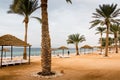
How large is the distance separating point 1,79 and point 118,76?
25.1 ft

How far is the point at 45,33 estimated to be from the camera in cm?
1562

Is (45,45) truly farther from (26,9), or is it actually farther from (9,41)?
(26,9)

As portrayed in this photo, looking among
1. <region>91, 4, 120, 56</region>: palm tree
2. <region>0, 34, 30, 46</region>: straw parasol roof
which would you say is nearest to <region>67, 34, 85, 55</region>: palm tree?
<region>91, 4, 120, 56</region>: palm tree

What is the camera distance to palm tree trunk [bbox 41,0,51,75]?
1537 centimetres

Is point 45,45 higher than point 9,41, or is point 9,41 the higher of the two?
point 9,41

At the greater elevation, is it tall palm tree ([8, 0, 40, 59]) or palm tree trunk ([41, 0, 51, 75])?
tall palm tree ([8, 0, 40, 59])

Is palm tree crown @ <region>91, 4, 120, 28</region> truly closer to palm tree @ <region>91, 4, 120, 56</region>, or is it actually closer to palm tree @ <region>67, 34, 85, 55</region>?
palm tree @ <region>91, 4, 120, 56</region>

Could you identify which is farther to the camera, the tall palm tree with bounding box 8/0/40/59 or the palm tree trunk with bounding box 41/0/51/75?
the tall palm tree with bounding box 8/0/40/59

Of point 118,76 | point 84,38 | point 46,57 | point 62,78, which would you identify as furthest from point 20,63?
point 84,38

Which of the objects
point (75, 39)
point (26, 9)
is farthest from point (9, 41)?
point (75, 39)

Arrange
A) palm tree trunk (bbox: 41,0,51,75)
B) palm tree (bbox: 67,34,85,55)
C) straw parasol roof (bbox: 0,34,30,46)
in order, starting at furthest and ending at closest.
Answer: palm tree (bbox: 67,34,85,55)
straw parasol roof (bbox: 0,34,30,46)
palm tree trunk (bbox: 41,0,51,75)

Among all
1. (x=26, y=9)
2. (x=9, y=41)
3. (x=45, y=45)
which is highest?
(x=26, y=9)

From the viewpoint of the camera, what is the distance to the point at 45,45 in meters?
15.5

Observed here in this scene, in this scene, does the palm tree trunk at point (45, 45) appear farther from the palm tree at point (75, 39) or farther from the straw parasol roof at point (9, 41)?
the palm tree at point (75, 39)
